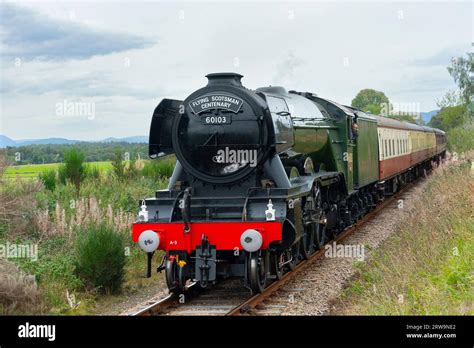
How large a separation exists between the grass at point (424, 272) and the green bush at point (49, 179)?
893 centimetres

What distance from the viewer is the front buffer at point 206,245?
26.9 ft

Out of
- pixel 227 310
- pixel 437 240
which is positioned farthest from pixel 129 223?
pixel 437 240

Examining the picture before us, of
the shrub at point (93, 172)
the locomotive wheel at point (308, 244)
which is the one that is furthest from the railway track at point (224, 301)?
the shrub at point (93, 172)

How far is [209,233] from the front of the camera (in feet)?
27.6

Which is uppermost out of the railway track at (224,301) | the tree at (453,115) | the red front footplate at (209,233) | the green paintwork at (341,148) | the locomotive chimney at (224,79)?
the tree at (453,115)

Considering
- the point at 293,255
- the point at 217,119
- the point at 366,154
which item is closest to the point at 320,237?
the point at 293,255

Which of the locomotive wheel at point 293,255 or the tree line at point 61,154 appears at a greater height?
the tree line at point 61,154

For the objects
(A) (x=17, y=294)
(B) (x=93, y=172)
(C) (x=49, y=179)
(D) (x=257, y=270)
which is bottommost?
(A) (x=17, y=294)

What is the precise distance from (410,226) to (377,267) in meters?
3.07

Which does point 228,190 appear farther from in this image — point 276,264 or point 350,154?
point 350,154

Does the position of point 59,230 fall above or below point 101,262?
above

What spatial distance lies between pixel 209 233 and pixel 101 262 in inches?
80.8

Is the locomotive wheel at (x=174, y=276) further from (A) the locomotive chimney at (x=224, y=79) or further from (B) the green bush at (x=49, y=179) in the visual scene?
(B) the green bush at (x=49, y=179)
